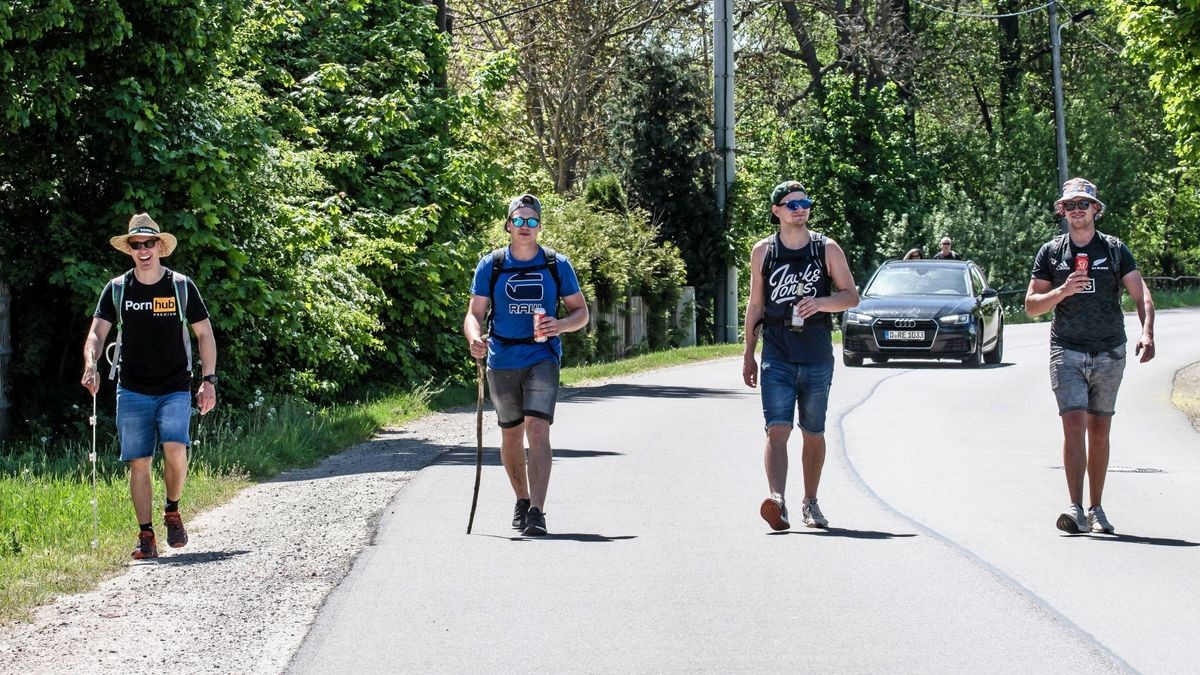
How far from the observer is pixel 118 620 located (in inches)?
293

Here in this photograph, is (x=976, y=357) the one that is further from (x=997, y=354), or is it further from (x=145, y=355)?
(x=145, y=355)

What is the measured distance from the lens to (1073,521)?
374 inches

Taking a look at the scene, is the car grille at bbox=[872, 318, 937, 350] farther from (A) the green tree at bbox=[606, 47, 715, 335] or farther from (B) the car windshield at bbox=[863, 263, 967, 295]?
(A) the green tree at bbox=[606, 47, 715, 335]

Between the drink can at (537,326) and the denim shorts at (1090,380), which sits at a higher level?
the drink can at (537,326)

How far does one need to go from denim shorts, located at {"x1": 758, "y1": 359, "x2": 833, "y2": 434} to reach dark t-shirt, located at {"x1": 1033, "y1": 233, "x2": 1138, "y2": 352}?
1.30 metres

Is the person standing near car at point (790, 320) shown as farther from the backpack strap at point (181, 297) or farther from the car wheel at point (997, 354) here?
the car wheel at point (997, 354)

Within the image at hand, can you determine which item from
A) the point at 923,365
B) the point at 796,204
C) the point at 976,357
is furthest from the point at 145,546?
the point at 923,365

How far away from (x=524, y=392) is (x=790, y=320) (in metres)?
1.51

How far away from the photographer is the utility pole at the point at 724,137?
36.3 metres

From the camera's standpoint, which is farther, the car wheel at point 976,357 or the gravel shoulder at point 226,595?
the car wheel at point 976,357

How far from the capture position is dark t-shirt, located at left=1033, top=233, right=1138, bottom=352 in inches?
371

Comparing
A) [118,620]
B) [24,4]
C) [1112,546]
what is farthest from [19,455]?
[1112,546]

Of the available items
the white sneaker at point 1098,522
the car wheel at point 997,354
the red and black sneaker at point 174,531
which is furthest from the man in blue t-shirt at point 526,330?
the car wheel at point 997,354

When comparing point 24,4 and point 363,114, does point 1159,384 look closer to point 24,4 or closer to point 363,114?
point 363,114
